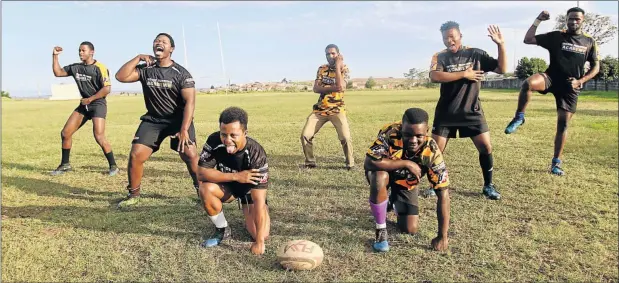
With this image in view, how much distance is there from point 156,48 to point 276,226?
301 cm

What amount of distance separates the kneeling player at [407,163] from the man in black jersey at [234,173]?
3.92 ft

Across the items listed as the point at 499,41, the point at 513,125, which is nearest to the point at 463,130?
the point at 513,125

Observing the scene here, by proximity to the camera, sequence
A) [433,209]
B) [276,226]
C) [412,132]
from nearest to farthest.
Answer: [412,132], [276,226], [433,209]

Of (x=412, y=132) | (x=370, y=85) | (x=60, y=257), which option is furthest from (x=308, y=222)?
(x=370, y=85)

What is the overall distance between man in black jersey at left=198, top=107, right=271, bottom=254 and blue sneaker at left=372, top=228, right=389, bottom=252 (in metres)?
1.23

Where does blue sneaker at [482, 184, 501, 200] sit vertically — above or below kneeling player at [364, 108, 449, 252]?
below

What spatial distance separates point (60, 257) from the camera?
4.55 metres

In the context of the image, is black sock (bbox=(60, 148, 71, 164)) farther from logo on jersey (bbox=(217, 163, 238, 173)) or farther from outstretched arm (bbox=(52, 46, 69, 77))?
logo on jersey (bbox=(217, 163, 238, 173))

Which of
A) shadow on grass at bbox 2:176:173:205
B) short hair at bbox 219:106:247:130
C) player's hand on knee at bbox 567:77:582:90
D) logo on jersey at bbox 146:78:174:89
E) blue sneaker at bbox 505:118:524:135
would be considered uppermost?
logo on jersey at bbox 146:78:174:89

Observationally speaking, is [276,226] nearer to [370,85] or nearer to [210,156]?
[210,156]

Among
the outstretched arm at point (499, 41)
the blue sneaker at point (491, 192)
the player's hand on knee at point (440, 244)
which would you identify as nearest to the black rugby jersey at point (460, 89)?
the outstretched arm at point (499, 41)

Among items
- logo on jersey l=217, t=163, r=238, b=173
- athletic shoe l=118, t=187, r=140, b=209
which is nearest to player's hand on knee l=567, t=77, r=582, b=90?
logo on jersey l=217, t=163, r=238, b=173

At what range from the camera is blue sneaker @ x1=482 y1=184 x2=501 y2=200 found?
250 inches

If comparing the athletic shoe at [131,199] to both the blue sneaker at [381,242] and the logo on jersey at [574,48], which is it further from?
the logo on jersey at [574,48]
